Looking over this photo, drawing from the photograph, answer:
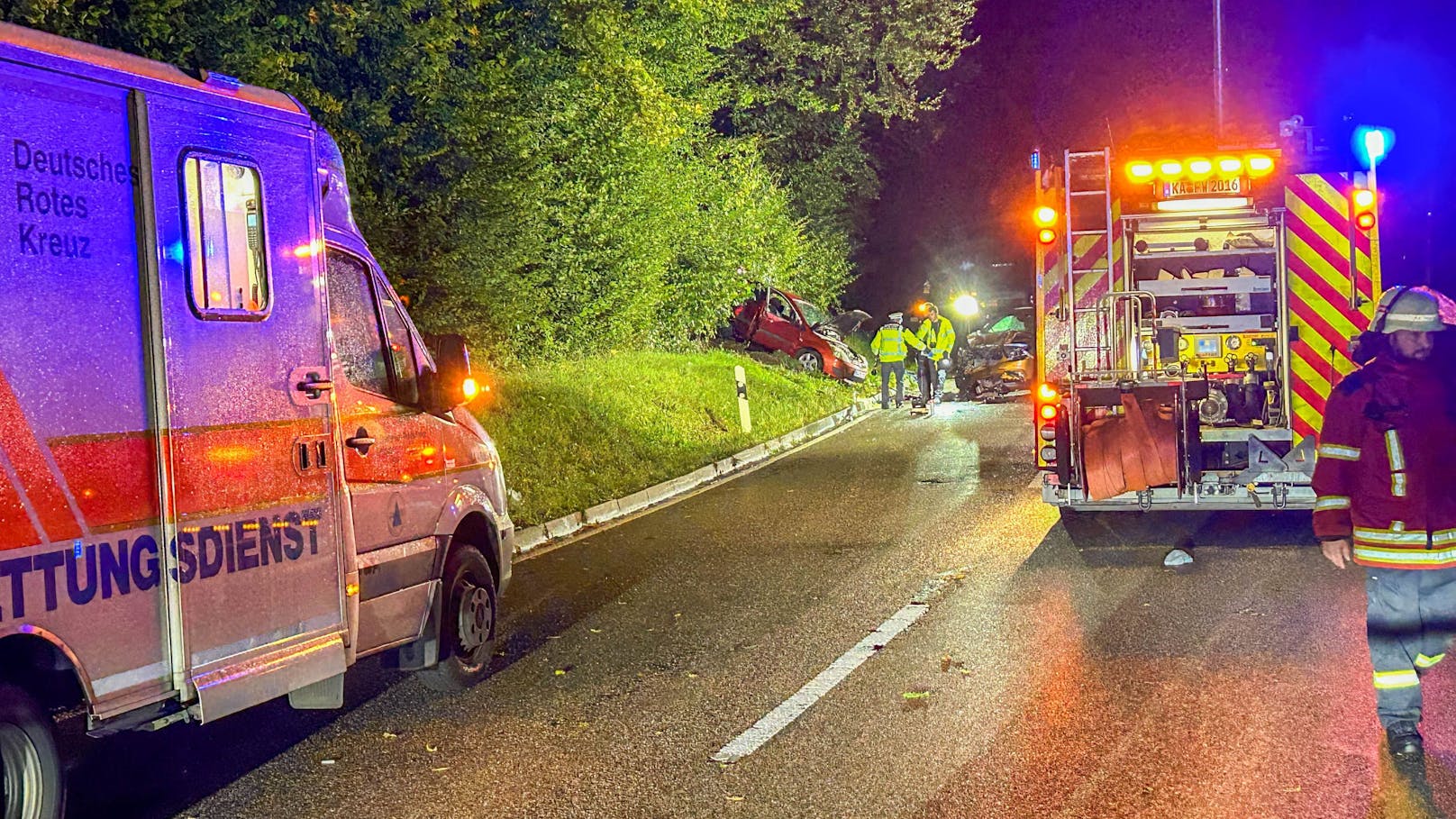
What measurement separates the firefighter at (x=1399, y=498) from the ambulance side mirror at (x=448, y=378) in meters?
3.87

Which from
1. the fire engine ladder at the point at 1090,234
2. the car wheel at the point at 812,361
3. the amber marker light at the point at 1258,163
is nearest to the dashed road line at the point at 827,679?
the fire engine ladder at the point at 1090,234

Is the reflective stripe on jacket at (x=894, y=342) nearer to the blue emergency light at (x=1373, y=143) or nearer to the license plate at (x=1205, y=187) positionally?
the license plate at (x=1205, y=187)

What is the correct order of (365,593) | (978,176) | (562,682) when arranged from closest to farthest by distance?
(365,593) → (562,682) → (978,176)

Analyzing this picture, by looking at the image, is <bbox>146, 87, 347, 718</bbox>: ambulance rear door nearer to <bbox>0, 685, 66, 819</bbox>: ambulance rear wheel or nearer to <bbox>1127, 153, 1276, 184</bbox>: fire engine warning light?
<bbox>0, 685, 66, 819</bbox>: ambulance rear wheel

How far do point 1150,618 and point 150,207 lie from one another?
579 cm

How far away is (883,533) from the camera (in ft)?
39.7

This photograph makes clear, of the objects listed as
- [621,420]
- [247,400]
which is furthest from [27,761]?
[621,420]

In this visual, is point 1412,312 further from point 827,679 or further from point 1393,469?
point 827,679

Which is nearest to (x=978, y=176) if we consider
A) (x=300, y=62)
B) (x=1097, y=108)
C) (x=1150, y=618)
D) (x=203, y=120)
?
(x=1097, y=108)

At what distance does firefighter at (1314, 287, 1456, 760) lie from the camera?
5758 millimetres

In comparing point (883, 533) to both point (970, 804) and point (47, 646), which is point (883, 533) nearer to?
point (970, 804)

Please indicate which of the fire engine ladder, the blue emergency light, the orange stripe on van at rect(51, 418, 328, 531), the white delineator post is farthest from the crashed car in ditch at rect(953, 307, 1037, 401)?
the orange stripe on van at rect(51, 418, 328, 531)

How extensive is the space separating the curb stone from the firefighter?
738 cm

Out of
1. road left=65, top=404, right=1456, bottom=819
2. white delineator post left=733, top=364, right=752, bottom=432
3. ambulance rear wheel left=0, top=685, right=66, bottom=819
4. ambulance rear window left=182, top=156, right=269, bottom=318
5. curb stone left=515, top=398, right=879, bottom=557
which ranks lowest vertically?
road left=65, top=404, right=1456, bottom=819
